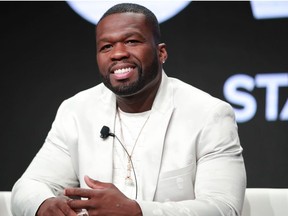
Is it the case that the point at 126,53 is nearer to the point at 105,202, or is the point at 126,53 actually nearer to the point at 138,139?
the point at 138,139

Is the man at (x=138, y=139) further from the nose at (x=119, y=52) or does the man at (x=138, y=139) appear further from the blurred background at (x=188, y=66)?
the blurred background at (x=188, y=66)

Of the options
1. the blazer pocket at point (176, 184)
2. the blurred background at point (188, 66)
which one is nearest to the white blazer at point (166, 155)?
the blazer pocket at point (176, 184)

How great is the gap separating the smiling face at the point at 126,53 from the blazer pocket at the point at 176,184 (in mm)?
374

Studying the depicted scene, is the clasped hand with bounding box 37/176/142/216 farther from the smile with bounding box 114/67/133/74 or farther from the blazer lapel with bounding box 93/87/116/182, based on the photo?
the smile with bounding box 114/67/133/74

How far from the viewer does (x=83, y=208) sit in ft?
5.58

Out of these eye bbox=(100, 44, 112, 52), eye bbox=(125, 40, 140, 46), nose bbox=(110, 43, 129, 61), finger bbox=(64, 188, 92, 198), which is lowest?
finger bbox=(64, 188, 92, 198)

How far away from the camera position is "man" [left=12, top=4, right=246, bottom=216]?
1952mm

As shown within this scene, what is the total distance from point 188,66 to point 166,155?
5.17 ft

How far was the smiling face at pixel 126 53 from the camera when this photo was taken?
2.09 metres

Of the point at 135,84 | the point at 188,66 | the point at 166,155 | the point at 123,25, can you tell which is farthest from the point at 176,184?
the point at 188,66

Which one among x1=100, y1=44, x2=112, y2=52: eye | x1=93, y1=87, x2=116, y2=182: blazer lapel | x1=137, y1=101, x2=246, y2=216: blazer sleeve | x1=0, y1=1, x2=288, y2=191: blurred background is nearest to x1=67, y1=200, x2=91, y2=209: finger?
x1=137, y1=101, x2=246, y2=216: blazer sleeve

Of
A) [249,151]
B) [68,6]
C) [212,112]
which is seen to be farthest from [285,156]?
[68,6]

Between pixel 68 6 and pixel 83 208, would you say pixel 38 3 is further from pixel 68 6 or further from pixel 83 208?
pixel 83 208

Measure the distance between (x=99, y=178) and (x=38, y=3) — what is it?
202 cm
